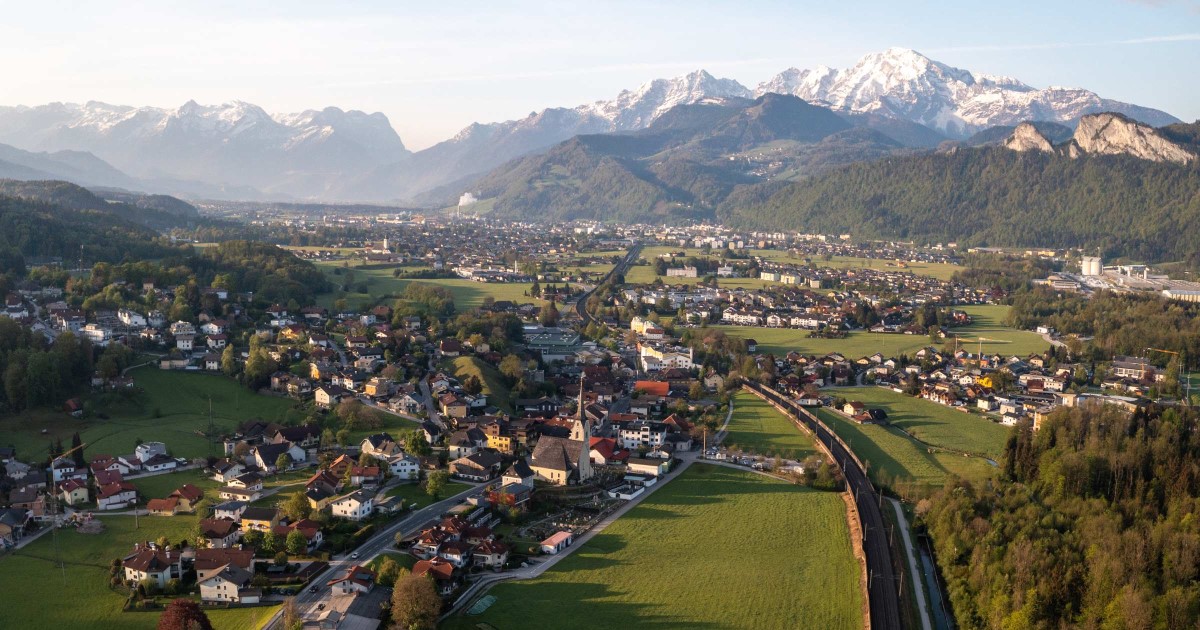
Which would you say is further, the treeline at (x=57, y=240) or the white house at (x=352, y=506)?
the treeline at (x=57, y=240)

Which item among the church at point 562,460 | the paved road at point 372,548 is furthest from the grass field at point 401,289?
the paved road at point 372,548

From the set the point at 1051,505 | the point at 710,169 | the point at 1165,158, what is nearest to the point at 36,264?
the point at 1051,505

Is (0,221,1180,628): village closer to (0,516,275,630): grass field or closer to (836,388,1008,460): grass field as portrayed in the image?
(0,516,275,630): grass field

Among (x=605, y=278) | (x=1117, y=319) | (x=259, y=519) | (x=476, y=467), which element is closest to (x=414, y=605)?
(x=259, y=519)

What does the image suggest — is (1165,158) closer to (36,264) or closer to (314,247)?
(314,247)

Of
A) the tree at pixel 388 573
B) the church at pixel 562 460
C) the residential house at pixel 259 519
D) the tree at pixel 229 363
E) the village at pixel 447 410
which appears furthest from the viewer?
the tree at pixel 229 363

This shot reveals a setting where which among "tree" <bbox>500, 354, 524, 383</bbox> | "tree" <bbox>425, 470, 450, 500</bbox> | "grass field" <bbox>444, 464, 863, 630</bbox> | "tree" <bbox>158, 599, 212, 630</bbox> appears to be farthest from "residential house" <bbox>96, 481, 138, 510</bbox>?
"tree" <bbox>500, 354, 524, 383</bbox>

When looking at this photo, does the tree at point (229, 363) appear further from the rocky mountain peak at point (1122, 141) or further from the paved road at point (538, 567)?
the rocky mountain peak at point (1122, 141)
